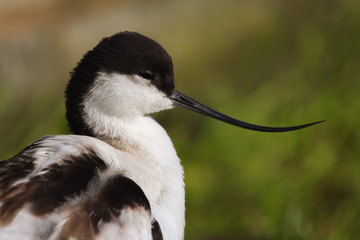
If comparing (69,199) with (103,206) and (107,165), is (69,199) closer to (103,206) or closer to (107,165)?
(103,206)

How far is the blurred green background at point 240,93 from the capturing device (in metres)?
3.00

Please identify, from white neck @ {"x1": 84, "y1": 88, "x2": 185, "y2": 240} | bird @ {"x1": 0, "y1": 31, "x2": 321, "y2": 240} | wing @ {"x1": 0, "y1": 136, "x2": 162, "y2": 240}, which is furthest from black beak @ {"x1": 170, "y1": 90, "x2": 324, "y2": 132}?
wing @ {"x1": 0, "y1": 136, "x2": 162, "y2": 240}

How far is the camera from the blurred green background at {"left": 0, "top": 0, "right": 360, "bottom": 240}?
3004mm

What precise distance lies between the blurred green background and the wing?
3.65ft

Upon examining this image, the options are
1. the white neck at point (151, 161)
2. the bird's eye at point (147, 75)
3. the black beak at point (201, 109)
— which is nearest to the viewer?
the white neck at point (151, 161)

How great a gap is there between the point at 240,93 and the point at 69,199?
2.45 m

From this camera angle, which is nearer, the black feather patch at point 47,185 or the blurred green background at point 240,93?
the black feather patch at point 47,185

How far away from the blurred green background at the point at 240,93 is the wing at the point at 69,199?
111cm

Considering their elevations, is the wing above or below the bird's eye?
below

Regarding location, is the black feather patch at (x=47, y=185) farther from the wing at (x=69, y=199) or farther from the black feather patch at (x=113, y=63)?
the black feather patch at (x=113, y=63)

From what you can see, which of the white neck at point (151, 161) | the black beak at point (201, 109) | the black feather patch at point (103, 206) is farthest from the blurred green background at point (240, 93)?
the black feather patch at point (103, 206)

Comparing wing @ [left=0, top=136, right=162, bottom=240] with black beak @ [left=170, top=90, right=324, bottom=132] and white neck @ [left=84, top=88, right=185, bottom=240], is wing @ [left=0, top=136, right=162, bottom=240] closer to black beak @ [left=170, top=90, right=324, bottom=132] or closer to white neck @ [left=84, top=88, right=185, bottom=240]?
white neck @ [left=84, top=88, right=185, bottom=240]

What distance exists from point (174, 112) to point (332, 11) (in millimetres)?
1267

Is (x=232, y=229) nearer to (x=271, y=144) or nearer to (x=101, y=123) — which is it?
(x=271, y=144)
